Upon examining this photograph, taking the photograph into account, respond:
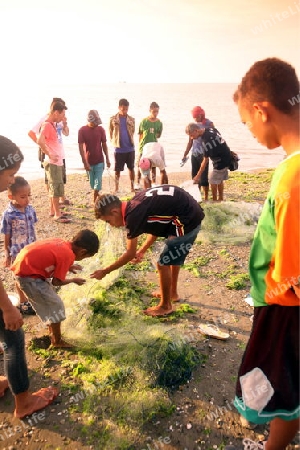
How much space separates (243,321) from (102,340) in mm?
1678

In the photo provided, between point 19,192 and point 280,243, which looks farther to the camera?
point 19,192

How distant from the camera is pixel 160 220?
12.1ft

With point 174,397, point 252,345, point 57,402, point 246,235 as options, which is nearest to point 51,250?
point 57,402

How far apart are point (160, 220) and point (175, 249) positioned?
1.36 feet

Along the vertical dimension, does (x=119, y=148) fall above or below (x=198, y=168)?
above

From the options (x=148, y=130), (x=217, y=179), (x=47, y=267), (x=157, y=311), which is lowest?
(x=157, y=311)

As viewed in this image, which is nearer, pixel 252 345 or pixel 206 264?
pixel 252 345

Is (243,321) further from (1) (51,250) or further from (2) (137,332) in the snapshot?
(1) (51,250)

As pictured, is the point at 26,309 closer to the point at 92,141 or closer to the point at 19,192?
the point at 19,192

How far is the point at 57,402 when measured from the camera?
9.96ft

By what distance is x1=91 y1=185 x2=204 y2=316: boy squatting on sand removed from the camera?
3508 millimetres

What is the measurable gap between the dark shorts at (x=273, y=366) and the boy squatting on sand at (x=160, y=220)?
1.78 m

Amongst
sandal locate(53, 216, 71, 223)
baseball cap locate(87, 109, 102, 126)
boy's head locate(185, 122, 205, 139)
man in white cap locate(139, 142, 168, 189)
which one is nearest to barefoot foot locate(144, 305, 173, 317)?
sandal locate(53, 216, 71, 223)

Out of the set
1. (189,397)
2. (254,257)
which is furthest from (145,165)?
(254,257)
